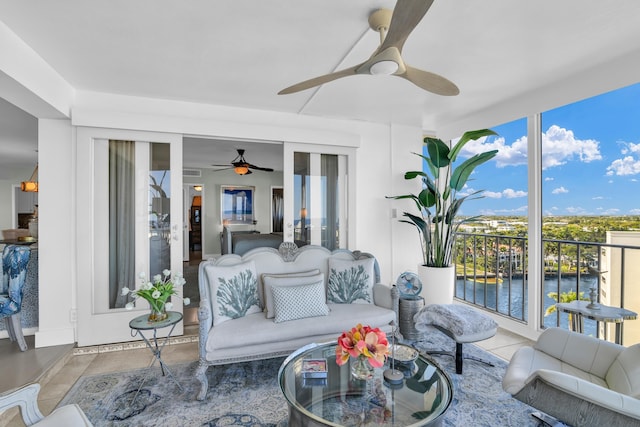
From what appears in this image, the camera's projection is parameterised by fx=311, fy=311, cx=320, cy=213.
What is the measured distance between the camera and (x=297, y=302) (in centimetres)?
261

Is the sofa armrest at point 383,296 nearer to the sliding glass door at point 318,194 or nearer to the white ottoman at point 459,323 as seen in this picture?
the white ottoman at point 459,323

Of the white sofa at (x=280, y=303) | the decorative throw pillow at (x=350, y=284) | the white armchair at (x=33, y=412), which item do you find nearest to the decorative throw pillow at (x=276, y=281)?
the white sofa at (x=280, y=303)

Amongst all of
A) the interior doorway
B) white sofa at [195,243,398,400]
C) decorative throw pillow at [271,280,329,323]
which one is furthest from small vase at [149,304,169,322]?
the interior doorway

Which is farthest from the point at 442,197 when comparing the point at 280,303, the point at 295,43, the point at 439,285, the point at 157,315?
the point at 157,315

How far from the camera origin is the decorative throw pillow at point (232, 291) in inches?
101

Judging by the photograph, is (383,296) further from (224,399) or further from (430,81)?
(430,81)

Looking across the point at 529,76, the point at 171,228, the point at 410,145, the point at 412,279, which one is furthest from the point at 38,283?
the point at 529,76

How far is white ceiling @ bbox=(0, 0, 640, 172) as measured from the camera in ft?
6.17

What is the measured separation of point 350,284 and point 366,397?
4.89 ft

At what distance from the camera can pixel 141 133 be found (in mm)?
3227

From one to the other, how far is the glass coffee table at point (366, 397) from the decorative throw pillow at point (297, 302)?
613 millimetres

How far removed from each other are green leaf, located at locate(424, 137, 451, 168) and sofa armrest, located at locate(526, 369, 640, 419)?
8.49 feet

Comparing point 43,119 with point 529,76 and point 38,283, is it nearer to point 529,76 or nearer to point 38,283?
point 38,283

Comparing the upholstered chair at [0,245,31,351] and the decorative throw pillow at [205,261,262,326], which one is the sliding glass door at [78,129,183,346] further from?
the decorative throw pillow at [205,261,262,326]
